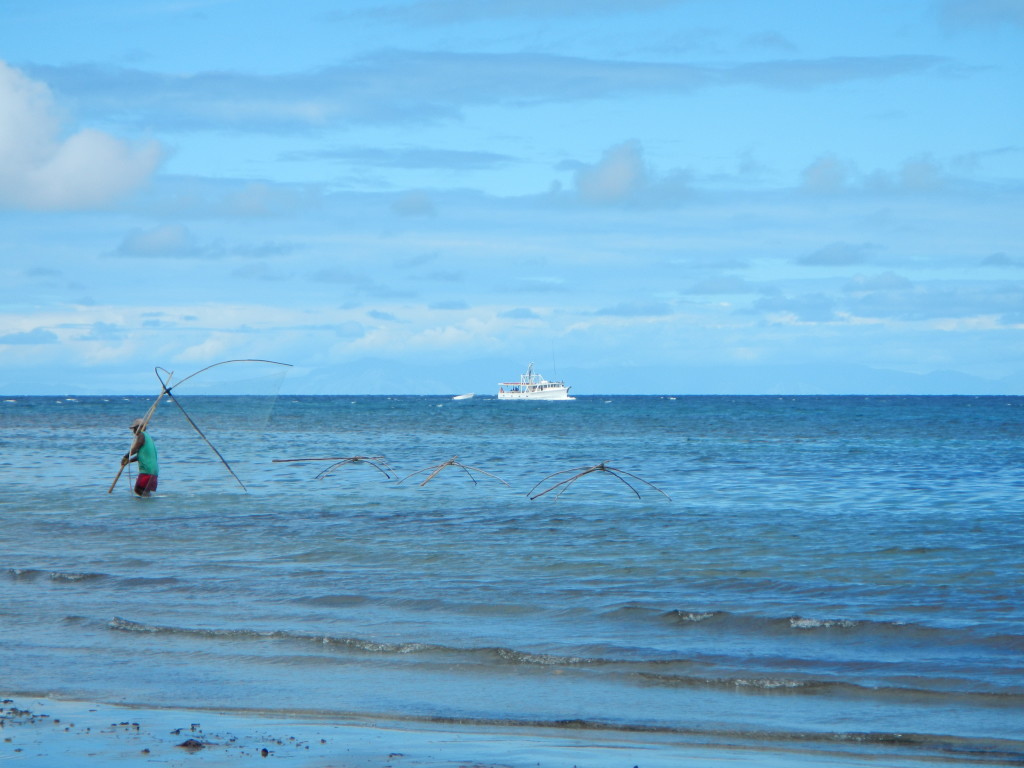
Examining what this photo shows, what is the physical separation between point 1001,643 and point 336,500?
15.9 meters

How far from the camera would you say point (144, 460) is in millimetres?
22672

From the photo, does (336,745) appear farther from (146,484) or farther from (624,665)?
(146,484)

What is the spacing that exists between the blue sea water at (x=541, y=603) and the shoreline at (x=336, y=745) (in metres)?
0.27

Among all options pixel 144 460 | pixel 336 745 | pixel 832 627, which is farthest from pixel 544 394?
pixel 336 745

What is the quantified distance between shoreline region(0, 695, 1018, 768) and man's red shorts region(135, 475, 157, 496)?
1527 cm

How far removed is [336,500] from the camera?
2361cm

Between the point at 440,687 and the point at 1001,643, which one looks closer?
the point at 440,687

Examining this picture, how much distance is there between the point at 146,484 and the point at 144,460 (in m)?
0.65

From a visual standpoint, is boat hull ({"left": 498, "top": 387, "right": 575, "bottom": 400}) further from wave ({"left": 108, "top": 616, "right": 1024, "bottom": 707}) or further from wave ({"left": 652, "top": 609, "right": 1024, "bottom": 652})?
wave ({"left": 108, "top": 616, "right": 1024, "bottom": 707})

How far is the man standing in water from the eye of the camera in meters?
22.1

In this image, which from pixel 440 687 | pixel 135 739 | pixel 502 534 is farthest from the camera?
pixel 502 534

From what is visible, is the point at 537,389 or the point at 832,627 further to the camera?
the point at 537,389

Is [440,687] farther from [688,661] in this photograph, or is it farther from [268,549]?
[268,549]

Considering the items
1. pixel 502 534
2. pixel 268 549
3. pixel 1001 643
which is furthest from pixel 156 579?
pixel 1001 643
